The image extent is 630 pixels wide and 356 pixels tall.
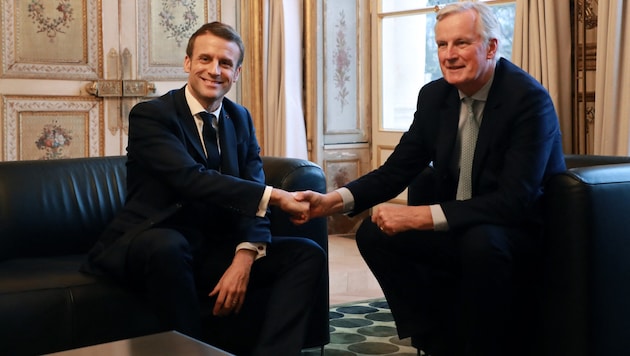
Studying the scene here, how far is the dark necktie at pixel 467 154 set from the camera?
8.41 feet

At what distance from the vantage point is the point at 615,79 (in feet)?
12.6

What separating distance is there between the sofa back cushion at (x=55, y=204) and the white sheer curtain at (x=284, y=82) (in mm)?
2581

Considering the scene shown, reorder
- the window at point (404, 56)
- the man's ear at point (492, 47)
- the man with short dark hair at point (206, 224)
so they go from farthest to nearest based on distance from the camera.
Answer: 1. the window at point (404, 56)
2. the man's ear at point (492, 47)
3. the man with short dark hair at point (206, 224)

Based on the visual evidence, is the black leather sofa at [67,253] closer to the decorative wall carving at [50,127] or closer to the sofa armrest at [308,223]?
the sofa armrest at [308,223]

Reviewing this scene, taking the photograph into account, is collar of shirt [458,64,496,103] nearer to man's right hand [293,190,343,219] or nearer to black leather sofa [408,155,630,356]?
black leather sofa [408,155,630,356]

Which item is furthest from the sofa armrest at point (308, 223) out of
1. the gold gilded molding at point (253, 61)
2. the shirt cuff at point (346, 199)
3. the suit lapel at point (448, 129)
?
the gold gilded molding at point (253, 61)

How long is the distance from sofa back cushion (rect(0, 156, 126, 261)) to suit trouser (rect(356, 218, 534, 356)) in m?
0.91

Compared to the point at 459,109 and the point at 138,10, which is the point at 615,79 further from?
the point at 138,10

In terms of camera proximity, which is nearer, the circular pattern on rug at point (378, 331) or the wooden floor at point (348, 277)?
the circular pattern on rug at point (378, 331)

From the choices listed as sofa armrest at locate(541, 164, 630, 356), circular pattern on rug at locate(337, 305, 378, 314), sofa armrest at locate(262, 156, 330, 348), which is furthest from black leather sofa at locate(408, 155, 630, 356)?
circular pattern on rug at locate(337, 305, 378, 314)

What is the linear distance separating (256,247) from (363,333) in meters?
0.88

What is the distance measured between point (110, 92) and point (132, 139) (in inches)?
105

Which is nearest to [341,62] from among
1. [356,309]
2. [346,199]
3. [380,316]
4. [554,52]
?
[554,52]

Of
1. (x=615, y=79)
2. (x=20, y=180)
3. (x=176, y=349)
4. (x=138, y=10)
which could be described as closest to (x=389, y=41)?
(x=138, y=10)
